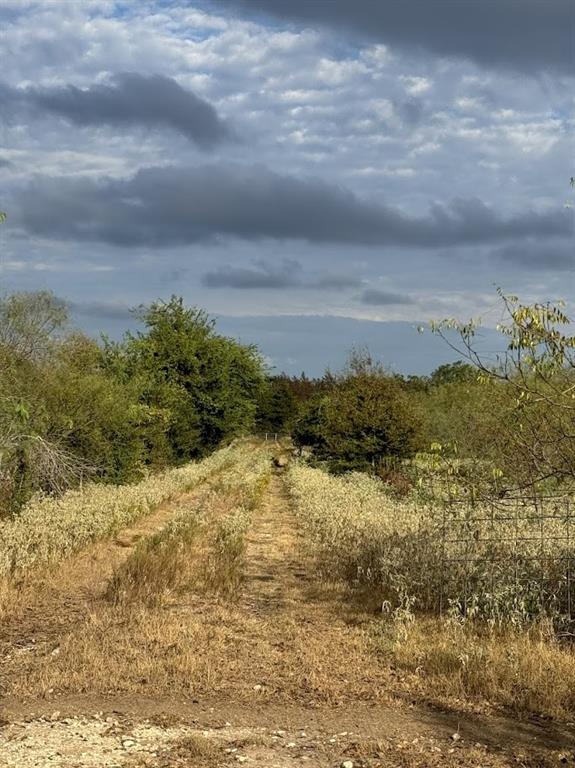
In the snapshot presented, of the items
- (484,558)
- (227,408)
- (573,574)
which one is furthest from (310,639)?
(227,408)

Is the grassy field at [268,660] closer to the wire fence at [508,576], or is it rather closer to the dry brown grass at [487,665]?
the dry brown grass at [487,665]

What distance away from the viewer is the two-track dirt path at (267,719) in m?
5.10

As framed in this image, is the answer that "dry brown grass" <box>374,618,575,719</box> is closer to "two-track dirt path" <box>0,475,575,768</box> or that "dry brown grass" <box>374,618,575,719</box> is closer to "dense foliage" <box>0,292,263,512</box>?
"two-track dirt path" <box>0,475,575,768</box>

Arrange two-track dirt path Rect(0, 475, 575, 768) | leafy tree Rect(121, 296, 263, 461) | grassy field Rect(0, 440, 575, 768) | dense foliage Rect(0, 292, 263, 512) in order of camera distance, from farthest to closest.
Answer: leafy tree Rect(121, 296, 263, 461) < dense foliage Rect(0, 292, 263, 512) < grassy field Rect(0, 440, 575, 768) < two-track dirt path Rect(0, 475, 575, 768)

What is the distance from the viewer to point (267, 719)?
584cm

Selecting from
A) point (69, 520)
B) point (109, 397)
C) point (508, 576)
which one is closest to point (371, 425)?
point (109, 397)

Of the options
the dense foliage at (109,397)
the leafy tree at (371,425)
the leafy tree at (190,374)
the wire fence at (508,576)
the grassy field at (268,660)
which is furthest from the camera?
the leafy tree at (190,374)

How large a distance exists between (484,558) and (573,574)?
1.01 m

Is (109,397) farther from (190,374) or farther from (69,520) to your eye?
(190,374)

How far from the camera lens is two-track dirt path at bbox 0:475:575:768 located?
5098 mm

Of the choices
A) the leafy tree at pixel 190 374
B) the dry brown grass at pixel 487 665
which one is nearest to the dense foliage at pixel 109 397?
the leafy tree at pixel 190 374

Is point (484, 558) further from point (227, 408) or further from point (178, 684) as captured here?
point (227, 408)

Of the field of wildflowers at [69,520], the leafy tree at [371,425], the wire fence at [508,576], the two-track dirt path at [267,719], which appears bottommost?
the two-track dirt path at [267,719]

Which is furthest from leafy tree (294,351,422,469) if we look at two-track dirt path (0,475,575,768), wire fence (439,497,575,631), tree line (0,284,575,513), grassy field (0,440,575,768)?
two-track dirt path (0,475,575,768)
